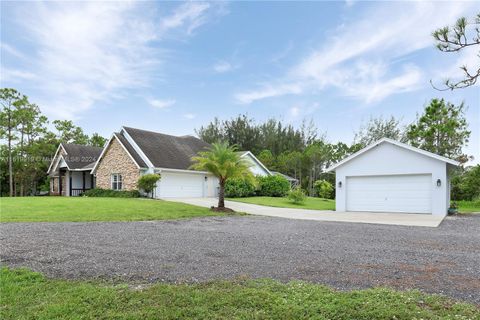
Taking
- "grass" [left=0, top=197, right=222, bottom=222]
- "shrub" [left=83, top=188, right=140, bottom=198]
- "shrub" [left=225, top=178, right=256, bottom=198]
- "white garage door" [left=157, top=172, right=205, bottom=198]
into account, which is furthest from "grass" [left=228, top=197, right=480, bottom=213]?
"shrub" [left=83, top=188, right=140, bottom=198]

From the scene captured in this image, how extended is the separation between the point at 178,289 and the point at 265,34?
573 inches

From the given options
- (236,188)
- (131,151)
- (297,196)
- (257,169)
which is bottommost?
(297,196)

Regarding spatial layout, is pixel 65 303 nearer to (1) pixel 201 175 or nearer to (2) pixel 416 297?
(2) pixel 416 297

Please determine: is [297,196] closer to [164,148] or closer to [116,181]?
[164,148]

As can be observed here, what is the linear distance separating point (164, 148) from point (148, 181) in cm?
558

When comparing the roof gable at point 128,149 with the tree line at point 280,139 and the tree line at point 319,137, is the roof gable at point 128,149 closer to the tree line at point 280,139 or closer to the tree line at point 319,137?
the tree line at point 319,137

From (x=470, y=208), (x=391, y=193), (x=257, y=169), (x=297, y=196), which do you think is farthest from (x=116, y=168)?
(x=470, y=208)

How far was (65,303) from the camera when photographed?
3.97 meters

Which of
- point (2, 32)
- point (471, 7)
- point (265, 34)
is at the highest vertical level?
point (265, 34)

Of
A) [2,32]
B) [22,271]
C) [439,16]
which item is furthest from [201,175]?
[439,16]

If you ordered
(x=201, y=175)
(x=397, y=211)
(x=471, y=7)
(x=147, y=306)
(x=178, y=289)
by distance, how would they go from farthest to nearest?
(x=201, y=175) → (x=397, y=211) → (x=178, y=289) → (x=147, y=306) → (x=471, y=7)

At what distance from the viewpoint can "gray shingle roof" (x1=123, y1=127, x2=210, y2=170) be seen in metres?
26.3

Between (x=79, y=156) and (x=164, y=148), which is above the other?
(x=164, y=148)

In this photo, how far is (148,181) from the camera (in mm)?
23734
